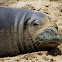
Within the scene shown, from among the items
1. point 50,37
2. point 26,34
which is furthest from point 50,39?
point 26,34

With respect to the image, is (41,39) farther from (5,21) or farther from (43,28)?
(5,21)

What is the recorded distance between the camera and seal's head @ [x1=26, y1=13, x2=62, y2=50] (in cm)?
344

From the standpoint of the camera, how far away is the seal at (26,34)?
348 cm

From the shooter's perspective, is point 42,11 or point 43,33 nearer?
point 43,33

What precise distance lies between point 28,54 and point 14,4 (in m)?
2.01

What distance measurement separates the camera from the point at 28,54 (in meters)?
3.50

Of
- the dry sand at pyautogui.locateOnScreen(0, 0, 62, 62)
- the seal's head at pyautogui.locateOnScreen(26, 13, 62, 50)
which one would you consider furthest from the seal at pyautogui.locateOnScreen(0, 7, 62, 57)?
the dry sand at pyautogui.locateOnScreen(0, 0, 62, 62)

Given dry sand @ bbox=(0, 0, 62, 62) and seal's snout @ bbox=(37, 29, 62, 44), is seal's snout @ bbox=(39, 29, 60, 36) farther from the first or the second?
dry sand @ bbox=(0, 0, 62, 62)

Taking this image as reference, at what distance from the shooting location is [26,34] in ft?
11.6

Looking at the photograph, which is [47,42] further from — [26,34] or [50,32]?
[26,34]

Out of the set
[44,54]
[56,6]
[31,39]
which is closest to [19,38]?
[31,39]

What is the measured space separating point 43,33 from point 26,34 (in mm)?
215

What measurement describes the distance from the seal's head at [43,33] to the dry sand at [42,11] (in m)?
0.11

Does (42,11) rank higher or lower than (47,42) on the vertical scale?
higher
